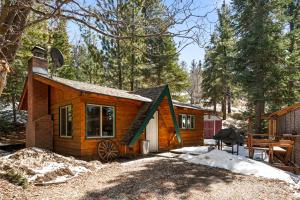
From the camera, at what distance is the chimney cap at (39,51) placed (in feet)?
36.7

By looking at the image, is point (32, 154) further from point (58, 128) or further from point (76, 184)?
point (58, 128)

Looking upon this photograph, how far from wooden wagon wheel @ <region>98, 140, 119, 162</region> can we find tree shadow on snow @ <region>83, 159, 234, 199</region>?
1.57 metres

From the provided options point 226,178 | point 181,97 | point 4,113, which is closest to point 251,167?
point 226,178

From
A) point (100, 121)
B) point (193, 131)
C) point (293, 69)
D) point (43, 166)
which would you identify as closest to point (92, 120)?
point (100, 121)

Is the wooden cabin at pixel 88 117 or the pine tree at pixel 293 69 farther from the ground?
the pine tree at pixel 293 69

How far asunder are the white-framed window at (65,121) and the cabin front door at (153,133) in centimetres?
360

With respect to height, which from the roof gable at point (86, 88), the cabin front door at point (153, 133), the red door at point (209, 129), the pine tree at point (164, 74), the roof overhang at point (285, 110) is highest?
the pine tree at point (164, 74)

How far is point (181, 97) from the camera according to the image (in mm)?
28109

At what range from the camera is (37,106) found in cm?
1141

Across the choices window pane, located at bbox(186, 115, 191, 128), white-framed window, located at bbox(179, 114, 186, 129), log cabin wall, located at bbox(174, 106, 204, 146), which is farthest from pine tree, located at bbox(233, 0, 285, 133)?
white-framed window, located at bbox(179, 114, 186, 129)

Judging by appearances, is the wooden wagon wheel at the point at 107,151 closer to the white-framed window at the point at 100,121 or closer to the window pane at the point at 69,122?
the white-framed window at the point at 100,121

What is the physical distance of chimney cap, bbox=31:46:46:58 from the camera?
11.2 metres

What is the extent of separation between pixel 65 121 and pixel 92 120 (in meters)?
1.75

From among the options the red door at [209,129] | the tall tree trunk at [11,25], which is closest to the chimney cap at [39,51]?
the tall tree trunk at [11,25]
